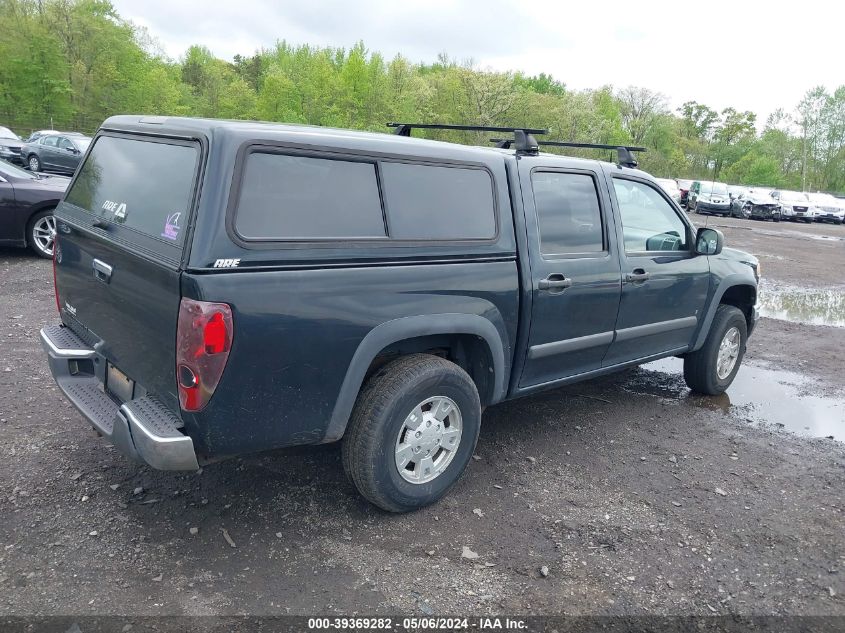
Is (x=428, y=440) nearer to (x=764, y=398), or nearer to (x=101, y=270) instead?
(x=101, y=270)

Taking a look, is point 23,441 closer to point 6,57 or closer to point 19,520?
point 19,520

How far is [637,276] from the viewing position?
460 centimetres

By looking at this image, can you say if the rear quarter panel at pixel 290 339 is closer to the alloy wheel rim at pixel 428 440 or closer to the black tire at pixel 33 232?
the alloy wheel rim at pixel 428 440

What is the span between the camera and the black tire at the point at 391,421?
A: 329 cm

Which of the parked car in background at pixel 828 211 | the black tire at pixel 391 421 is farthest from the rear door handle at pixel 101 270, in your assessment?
the parked car in background at pixel 828 211

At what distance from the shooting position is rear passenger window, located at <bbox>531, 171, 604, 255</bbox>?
4090 millimetres

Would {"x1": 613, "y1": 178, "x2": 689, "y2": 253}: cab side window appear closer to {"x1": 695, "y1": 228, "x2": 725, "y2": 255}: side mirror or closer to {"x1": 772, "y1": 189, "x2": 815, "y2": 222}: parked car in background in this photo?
{"x1": 695, "y1": 228, "x2": 725, "y2": 255}: side mirror

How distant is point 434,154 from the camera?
358 cm

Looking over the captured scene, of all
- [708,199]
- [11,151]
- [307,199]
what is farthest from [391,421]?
→ [708,199]

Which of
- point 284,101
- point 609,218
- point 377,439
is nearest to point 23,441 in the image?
point 377,439

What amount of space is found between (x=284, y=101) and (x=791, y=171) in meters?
50.8

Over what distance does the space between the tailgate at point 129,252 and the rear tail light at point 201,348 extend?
0.07 metres

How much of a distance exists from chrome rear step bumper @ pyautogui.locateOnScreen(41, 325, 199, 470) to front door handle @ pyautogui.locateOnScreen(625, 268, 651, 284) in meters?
3.00

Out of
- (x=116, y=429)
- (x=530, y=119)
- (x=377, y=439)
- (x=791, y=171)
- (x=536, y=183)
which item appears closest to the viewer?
(x=116, y=429)
